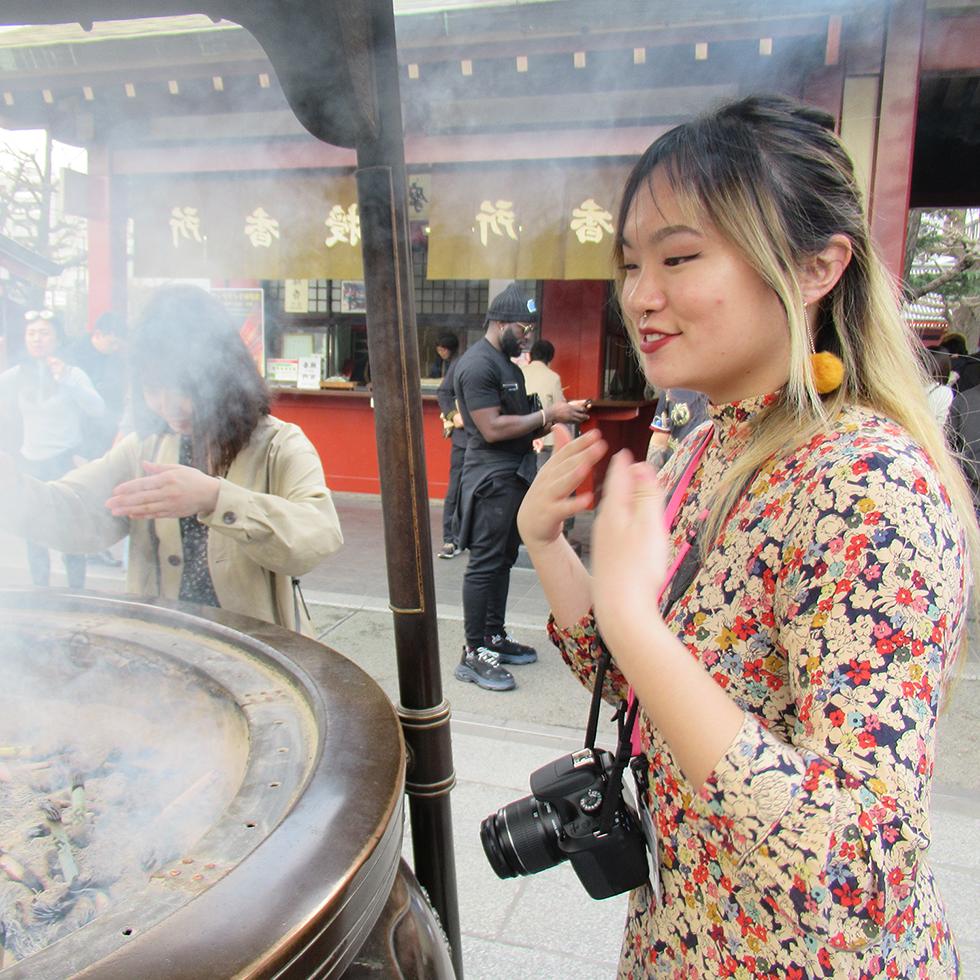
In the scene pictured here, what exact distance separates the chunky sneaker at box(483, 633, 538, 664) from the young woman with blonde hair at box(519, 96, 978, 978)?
3.01m

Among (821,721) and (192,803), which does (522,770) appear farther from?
(821,721)

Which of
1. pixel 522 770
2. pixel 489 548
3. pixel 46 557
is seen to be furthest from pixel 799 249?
pixel 46 557

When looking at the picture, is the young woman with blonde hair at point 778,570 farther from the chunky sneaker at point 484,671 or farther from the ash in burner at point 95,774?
the chunky sneaker at point 484,671

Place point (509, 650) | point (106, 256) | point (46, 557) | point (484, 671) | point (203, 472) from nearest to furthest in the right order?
point (203, 472), point (484, 671), point (509, 650), point (46, 557), point (106, 256)

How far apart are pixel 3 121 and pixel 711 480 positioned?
2875 millimetres

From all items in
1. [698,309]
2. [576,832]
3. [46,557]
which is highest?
[698,309]

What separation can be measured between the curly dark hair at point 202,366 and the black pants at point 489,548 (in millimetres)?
2026

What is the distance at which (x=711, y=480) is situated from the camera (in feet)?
3.89

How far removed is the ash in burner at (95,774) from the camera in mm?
1181

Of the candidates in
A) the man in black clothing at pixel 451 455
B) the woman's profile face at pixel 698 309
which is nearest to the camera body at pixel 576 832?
the woman's profile face at pixel 698 309

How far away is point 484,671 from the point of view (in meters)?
4.03

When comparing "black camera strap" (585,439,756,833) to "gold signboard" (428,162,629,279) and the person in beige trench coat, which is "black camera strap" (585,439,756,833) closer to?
the person in beige trench coat

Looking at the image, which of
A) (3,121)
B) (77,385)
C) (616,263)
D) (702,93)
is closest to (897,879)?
(616,263)

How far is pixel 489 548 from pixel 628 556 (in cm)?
316
